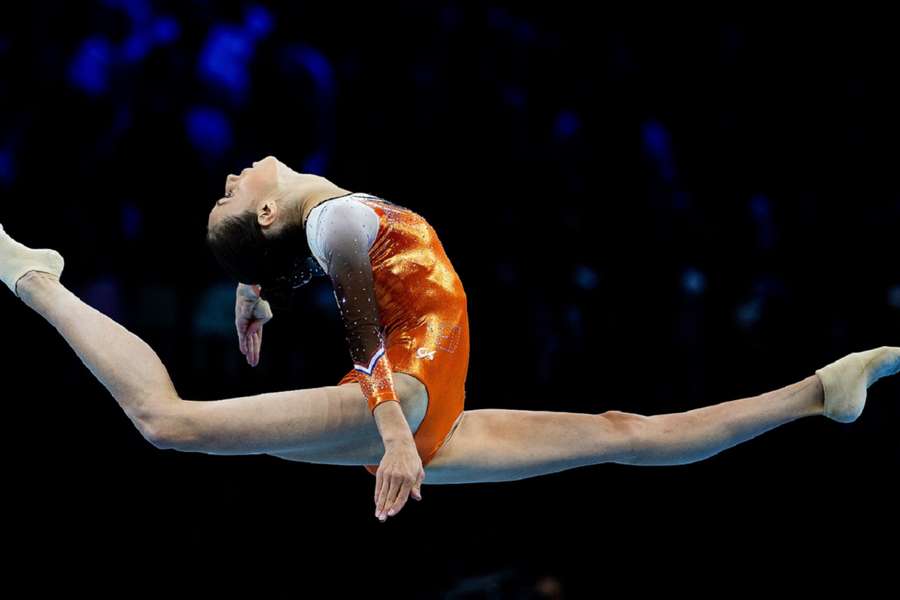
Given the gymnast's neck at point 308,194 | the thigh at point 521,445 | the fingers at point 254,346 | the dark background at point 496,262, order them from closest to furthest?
1. the gymnast's neck at point 308,194
2. the thigh at point 521,445
3. the fingers at point 254,346
4. the dark background at point 496,262

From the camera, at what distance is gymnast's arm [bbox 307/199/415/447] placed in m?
2.45

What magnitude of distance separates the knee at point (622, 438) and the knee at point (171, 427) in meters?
1.12

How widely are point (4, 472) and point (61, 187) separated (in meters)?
1.16

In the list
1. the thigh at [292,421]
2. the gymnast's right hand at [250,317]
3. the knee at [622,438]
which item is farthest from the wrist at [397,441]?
the gymnast's right hand at [250,317]

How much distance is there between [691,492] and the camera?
15.4 feet

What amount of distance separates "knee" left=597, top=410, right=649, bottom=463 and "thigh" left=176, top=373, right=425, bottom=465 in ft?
1.89

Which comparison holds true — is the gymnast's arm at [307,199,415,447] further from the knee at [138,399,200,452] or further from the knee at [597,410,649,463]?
the knee at [597,410,649,463]

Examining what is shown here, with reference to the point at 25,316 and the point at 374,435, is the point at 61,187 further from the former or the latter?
the point at 374,435

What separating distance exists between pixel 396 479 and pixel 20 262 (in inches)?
46.1

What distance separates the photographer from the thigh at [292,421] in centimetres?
248

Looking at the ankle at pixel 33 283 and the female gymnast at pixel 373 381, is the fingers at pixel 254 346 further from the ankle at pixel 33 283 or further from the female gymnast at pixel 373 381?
the ankle at pixel 33 283

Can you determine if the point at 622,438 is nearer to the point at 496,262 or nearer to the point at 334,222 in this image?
the point at 334,222

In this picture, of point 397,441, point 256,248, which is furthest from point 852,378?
point 256,248

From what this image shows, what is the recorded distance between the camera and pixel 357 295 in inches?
98.0
